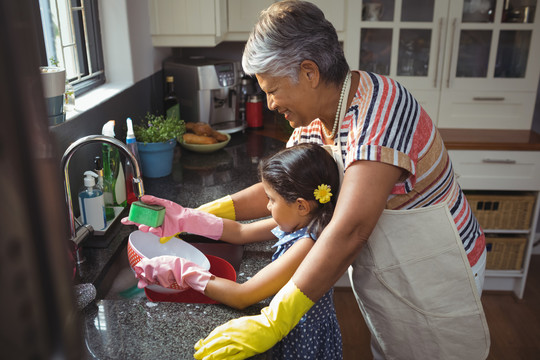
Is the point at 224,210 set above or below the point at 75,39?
below

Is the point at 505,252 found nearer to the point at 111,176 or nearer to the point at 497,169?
the point at 497,169

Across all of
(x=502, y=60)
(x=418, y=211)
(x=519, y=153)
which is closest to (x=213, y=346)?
(x=418, y=211)

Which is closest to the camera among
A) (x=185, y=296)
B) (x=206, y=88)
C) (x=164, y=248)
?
(x=185, y=296)

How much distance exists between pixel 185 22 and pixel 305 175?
140 centimetres

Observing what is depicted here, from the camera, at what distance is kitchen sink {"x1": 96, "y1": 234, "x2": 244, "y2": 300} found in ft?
3.84

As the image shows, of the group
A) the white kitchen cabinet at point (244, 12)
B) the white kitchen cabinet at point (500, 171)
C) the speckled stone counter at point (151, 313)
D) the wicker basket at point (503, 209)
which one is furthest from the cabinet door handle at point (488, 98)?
the speckled stone counter at point (151, 313)

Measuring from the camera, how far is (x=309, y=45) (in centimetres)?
98

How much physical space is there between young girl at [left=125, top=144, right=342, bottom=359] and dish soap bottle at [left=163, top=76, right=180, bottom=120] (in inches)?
44.1

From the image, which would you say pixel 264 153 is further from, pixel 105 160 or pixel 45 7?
pixel 45 7

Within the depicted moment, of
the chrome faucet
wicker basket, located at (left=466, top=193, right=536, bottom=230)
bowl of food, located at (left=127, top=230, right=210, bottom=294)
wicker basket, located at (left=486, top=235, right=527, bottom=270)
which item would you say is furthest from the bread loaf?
wicker basket, located at (left=486, top=235, right=527, bottom=270)

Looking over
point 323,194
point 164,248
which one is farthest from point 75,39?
point 323,194

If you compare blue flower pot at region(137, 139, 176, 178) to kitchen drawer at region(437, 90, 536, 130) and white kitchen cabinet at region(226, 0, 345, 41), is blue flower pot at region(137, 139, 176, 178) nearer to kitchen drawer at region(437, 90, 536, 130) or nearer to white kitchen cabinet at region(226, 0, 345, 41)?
white kitchen cabinet at region(226, 0, 345, 41)

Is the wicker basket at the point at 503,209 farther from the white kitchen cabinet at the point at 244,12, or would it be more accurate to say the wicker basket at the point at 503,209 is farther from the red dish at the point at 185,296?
the red dish at the point at 185,296

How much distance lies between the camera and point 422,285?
1084 mm
